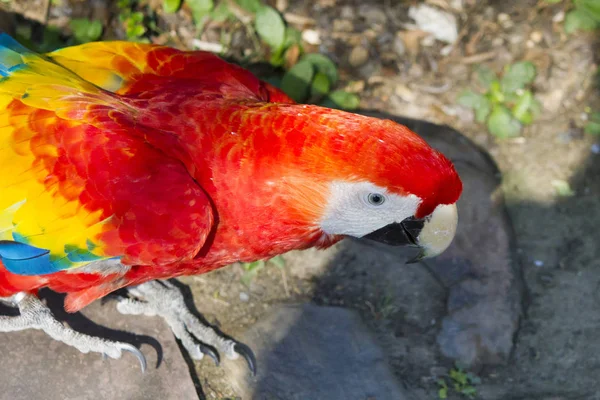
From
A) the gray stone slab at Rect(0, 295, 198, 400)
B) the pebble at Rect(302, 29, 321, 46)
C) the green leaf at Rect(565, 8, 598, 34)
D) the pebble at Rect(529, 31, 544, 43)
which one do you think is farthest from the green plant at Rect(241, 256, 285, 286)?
the green leaf at Rect(565, 8, 598, 34)

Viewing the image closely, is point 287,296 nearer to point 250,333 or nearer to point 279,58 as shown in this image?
point 250,333

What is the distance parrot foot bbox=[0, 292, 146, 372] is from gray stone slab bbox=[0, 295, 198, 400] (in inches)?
2.0

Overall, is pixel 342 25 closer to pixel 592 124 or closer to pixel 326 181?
pixel 592 124

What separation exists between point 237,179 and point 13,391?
51.1 inches

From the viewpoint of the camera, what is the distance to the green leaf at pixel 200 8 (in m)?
3.83

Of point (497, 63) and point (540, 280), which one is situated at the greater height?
point (497, 63)

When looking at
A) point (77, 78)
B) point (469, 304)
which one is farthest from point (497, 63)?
point (77, 78)

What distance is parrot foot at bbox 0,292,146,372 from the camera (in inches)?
107

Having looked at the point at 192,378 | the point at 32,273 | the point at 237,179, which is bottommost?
the point at 192,378

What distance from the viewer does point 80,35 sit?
3643 millimetres

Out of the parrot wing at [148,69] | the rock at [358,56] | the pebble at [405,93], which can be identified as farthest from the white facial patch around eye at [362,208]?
the rock at [358,56]

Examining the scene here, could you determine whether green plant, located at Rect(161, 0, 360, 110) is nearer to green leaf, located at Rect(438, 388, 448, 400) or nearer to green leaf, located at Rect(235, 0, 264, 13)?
green leaf, located at Rect(235, 0, 264, 13)

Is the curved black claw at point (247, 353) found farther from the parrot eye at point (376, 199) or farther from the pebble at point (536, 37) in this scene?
the pebble at point (536, 37)

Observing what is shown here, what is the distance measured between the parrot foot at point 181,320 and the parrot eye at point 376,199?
1084 mm
